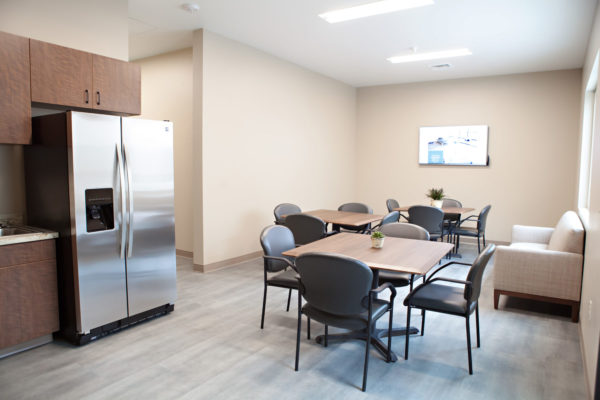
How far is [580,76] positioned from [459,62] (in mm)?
2009

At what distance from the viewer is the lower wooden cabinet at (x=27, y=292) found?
274cm

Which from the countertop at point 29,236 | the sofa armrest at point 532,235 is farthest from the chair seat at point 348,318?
the sofa armrest at point 532,235

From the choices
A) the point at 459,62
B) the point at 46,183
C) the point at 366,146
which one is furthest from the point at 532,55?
the point at 46,183

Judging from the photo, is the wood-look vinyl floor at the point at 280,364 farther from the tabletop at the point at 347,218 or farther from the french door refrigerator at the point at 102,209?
the tabletop at the point at 347,218

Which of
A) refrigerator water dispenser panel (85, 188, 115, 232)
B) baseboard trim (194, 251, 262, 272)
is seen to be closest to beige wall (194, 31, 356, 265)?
baseboard trim (194, 251, 262, 272)

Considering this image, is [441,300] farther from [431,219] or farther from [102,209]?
[431,219]

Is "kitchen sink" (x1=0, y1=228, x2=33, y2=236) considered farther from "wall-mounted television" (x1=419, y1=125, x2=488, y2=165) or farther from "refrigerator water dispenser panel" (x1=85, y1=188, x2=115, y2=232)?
"wall-mounted television" (x1=419, y1=125, x2=488, y2=165)

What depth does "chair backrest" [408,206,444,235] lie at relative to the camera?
5457mm

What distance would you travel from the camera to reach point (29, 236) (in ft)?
9.41

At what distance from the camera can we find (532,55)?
579 cm

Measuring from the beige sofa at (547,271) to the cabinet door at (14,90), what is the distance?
4171 millimetres

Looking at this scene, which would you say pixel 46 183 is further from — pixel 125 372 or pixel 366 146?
pixel 366 146

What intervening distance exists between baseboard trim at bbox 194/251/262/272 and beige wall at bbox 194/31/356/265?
0.18ft

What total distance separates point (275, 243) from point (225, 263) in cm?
211
